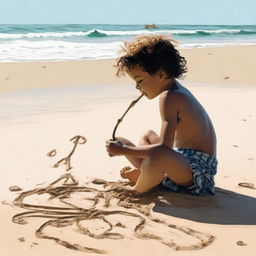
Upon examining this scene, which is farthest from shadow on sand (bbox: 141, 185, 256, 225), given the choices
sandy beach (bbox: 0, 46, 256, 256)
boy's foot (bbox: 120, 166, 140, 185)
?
boy's foot (bbox: 120, 166, 140, 185)

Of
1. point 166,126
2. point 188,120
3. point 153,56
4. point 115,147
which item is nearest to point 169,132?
point 166,126

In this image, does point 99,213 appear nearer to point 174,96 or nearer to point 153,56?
point 174,96

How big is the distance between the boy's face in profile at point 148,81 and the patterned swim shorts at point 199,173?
373 millimetres

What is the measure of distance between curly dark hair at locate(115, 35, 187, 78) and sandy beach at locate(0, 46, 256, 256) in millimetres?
716

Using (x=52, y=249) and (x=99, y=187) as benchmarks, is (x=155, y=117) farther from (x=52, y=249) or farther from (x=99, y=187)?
(x=52, y=249)

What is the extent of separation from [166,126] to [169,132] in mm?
38

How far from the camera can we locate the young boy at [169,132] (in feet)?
9.63

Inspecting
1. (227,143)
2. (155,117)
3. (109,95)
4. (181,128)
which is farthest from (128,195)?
(109,95)

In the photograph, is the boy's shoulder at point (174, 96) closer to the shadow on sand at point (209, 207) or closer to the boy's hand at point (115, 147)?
the boy's hand at point (115, 147)

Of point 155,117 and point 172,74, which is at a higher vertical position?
point 172,74

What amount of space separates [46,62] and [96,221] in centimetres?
880

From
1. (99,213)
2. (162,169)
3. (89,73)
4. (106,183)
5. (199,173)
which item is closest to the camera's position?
(99,213)

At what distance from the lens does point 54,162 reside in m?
3.88

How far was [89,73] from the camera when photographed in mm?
9414
